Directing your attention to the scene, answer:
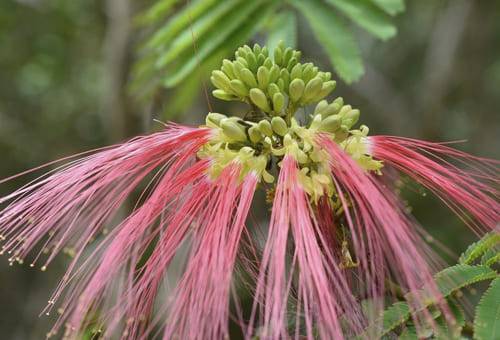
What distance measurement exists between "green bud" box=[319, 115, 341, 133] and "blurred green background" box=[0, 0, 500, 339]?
2002mm

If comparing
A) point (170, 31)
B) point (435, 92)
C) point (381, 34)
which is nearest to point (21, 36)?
point (435, 92)

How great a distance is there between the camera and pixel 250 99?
1625 mm

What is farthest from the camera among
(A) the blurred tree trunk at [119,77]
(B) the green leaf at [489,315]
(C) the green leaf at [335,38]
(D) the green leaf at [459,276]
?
(A) the blurred tree trunk at [119,77]

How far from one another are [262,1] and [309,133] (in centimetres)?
85

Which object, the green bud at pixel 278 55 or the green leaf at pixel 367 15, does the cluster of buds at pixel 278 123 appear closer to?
the green bud at pixel 278 55

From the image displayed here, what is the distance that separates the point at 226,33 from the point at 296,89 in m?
0.60

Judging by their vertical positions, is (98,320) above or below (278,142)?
below

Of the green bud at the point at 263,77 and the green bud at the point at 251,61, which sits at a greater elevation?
the green bud at the point at 251,61

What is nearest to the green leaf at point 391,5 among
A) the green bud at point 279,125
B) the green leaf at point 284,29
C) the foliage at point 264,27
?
the foliage at point 264,27

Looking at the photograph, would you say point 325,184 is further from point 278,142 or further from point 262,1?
point 262,1

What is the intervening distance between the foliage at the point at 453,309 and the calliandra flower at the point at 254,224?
3cm

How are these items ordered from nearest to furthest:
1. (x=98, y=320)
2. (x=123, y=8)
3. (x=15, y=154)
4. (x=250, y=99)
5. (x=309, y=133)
→ (x=98, y=320) < (x=309, y=133) < (x=250, y=99) < (x=123, y=8) < (x=15, y=154)

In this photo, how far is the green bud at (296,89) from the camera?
1567mm

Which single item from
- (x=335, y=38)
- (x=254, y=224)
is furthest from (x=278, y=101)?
(x=335, y=38)
